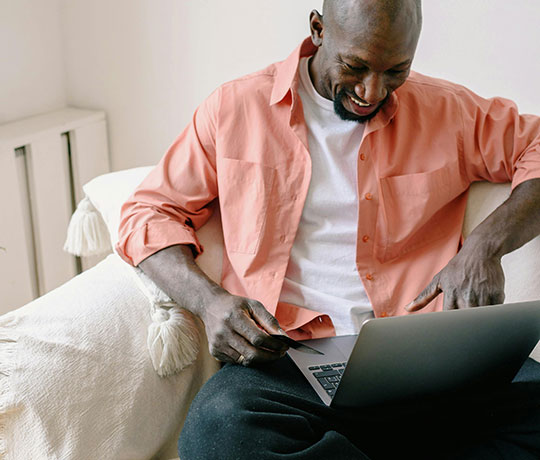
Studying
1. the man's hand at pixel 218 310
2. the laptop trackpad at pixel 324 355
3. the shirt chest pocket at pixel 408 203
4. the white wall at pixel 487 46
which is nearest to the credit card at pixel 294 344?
the man's hand at pixel 218 310

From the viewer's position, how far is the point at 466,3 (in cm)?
154

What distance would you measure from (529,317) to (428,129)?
0.48 metres

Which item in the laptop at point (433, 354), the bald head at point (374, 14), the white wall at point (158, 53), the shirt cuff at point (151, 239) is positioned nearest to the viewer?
the laptop at point (433, 354)

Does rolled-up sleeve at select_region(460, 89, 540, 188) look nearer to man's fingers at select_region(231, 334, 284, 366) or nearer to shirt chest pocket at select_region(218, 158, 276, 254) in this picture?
shirt chest pocket at select_region(218, 158, 276, 254)

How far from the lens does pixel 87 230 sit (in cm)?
158

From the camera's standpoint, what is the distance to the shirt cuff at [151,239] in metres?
1.22

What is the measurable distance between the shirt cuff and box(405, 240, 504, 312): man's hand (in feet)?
1.40

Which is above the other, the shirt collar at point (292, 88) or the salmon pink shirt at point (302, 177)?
the shirt collar at point (292, 88)

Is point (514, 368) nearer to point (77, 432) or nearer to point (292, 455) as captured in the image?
point (292, 455)

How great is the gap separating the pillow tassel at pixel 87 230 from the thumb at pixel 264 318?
63 cm

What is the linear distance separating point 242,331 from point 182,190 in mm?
354

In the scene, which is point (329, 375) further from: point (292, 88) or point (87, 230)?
point (87, 230)

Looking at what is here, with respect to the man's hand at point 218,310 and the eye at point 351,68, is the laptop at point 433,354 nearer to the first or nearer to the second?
the man's hand at point 218,310

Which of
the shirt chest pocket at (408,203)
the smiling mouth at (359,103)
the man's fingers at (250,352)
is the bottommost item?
the man's fingers at (250,352)
